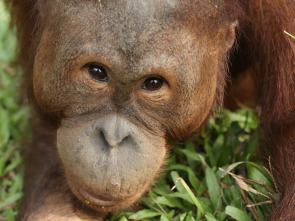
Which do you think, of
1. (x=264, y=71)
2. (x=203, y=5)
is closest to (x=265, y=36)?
(x=264, y=71)

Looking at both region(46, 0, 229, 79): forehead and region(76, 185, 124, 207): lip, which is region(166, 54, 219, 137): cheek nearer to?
region(46, 0, 229, 79): forehead

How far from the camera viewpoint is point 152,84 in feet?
7.87

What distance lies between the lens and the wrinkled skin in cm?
226

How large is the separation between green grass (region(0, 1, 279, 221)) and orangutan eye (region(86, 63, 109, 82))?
803 mm

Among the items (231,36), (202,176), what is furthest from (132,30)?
(202,176)

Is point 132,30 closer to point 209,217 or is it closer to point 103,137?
point 103,137

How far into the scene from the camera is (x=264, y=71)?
119 inches

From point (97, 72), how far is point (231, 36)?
0.83 meters

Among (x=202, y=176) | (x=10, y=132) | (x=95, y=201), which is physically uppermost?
(x=95, y=201)

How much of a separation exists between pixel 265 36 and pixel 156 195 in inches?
46.6

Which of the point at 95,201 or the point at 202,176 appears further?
the point at 202,176

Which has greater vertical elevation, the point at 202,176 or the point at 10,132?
the point at 202,176

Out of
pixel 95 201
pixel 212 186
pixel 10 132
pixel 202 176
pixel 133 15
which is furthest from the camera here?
pixel 10 132

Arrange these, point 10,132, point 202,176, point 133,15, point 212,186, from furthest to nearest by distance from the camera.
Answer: point 10,132, point 202,176, point 212,186, point 133,15
